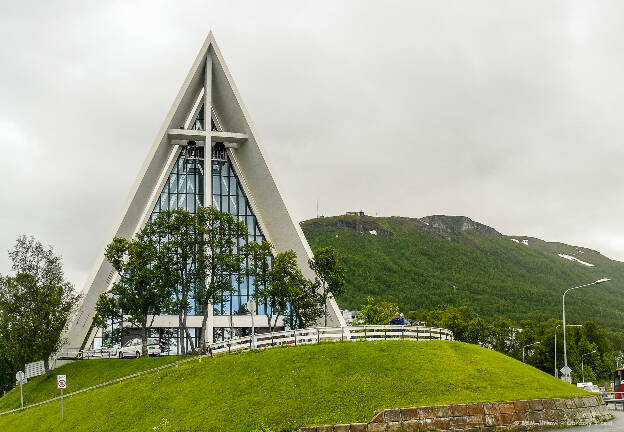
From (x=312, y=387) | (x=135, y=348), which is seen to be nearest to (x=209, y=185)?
(x=135, y=348)

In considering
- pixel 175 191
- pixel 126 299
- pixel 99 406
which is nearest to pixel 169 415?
pixel 99 406

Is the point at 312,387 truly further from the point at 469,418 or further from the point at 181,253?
the point at 181,253

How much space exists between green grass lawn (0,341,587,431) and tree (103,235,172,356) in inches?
645

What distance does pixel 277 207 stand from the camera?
57156mm

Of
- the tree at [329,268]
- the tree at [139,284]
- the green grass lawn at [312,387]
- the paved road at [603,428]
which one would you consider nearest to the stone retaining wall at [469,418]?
the green grass lawn at [312,387]

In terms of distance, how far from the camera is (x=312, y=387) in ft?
77.5

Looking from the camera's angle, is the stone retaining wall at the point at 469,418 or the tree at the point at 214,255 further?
the tree at the point at 214,255

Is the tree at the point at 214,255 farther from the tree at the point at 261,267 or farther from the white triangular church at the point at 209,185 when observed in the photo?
the white triangular church at the point at 209,185

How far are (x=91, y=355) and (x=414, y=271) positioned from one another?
141m

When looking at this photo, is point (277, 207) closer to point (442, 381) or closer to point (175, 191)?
point (175, 191)

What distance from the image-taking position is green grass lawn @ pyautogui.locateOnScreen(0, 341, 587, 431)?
22.2m

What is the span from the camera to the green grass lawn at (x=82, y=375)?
1661 inches

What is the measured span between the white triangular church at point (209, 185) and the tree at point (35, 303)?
245 centimetres

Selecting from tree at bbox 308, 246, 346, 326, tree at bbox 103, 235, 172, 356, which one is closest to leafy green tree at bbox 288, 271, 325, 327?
tree at bbox 308, 246, 346, 326
